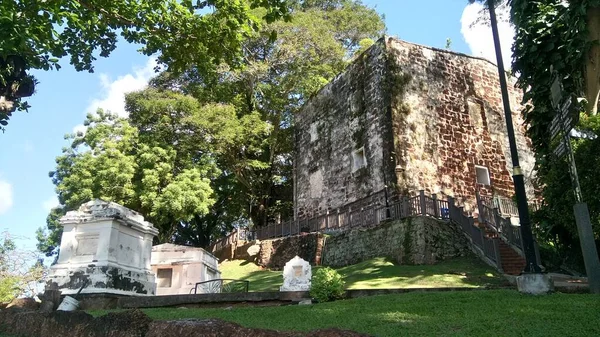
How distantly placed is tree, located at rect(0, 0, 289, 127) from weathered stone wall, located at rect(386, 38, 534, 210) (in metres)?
11.0

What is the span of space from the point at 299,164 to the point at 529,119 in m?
14.4

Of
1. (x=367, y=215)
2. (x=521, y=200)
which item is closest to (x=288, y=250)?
(x=367, y=215)

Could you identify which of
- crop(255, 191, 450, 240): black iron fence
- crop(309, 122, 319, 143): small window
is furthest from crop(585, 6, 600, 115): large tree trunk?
crop(309, 122, 319, 143): small window

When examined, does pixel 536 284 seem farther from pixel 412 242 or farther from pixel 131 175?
pixel 131 175

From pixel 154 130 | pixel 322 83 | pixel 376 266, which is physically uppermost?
pixel 322 83

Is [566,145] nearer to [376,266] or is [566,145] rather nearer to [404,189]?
[376,266]

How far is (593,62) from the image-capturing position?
11.9 m

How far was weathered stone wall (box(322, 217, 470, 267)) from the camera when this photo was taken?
14.5 m

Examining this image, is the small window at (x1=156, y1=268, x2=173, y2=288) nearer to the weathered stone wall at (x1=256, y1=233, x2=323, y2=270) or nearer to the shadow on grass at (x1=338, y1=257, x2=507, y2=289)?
the weathered stone wall at (x1=256, y1=233, x2=323, y2=270)

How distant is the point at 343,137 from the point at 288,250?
20.8 ft

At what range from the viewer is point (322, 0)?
32250mm

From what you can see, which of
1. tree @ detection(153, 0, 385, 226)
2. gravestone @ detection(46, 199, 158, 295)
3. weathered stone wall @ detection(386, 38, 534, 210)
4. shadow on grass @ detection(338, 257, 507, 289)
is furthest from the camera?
tree @ detection(153, 0, 385, 226)

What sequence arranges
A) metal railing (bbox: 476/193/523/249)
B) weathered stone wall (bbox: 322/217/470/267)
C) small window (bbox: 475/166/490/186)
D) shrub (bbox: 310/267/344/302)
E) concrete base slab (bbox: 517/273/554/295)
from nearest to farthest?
concrete base slab (bbox: 517/273/554/295), shrub (bbox: 310/267/344/302), metal railing (bbox: 476/193/523/249), weathered stone wall (bbox: 322/217/470/267), small window (bbox: 475/166/490/186)

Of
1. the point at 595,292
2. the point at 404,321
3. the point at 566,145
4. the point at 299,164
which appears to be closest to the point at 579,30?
the point at 566,145
